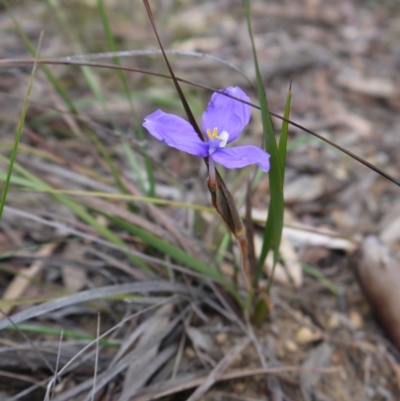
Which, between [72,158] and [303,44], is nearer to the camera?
[72,158]

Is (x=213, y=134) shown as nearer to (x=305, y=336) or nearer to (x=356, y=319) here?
(x=305, y=336)

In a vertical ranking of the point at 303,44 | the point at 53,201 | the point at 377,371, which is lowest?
the point at 377,371

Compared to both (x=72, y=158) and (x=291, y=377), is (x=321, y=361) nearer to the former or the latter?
(x=291, y=377)

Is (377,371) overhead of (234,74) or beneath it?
beneath

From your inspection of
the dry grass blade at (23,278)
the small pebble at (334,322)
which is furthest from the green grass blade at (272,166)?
the dry grass blade at (23,278)

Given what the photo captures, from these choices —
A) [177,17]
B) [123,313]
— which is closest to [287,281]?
[123,313]

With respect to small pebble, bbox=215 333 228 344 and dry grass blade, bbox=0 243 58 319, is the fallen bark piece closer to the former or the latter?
small pebble, bbox=215 333 228 344

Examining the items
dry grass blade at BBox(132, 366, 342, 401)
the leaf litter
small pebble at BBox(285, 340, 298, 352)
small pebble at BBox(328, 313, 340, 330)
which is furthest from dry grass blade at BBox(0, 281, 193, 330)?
small pebble at BBox(328, 313, 340, 330)

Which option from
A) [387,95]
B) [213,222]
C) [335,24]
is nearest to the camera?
[213,222]
